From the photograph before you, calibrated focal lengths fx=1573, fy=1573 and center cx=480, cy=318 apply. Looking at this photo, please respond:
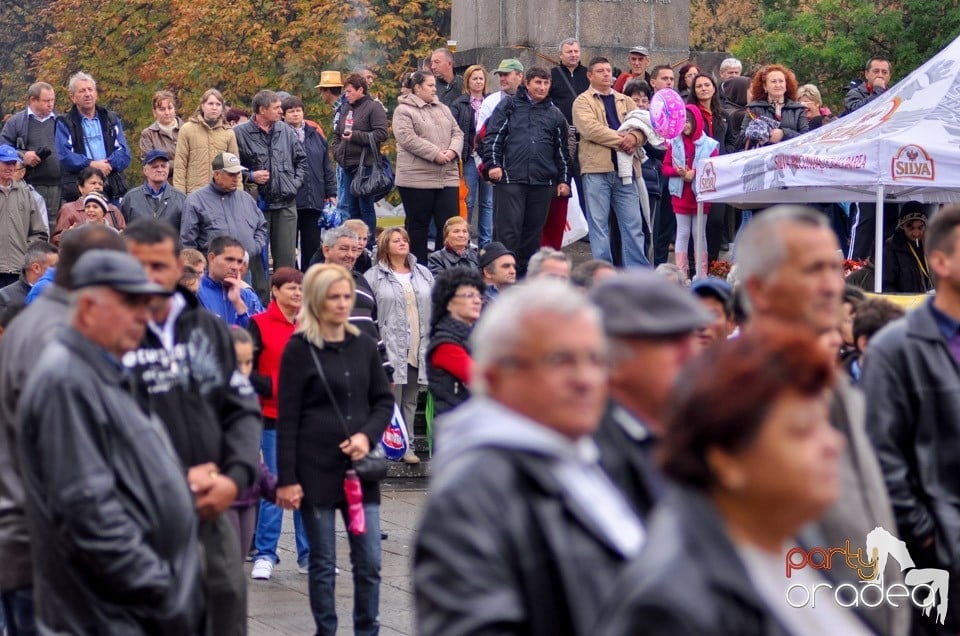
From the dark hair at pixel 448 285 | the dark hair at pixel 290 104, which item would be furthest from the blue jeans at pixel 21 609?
the dark hair at pixel 290 104

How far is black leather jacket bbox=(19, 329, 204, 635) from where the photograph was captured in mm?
4680

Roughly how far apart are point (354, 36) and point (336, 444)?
25.8 metres

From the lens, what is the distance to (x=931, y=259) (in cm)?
547

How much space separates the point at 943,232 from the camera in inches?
212

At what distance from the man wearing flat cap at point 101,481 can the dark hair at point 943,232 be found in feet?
8.65

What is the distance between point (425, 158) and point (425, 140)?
0.18 metres

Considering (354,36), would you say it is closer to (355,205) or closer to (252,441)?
(355,205)

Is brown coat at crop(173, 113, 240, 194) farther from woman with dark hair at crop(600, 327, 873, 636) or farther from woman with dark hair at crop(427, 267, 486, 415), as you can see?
woman with dark hair at crop(600, 327, 873, 636)

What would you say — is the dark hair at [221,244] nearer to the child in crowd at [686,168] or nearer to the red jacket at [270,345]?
the red jacket at [270,345]

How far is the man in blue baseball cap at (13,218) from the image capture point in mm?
13867

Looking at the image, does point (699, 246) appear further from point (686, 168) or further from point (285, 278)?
point (285, 278)

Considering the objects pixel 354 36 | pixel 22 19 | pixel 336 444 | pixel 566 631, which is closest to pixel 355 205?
pixel 336 444

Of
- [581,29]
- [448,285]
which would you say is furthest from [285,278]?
[581,29]

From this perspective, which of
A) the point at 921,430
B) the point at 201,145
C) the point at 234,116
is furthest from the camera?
the point at 234,116
